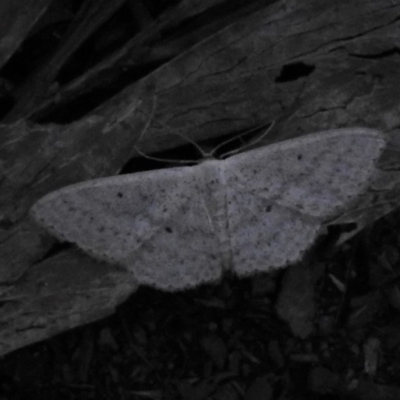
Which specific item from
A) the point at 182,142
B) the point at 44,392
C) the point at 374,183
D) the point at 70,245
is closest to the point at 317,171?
the point at 374,183

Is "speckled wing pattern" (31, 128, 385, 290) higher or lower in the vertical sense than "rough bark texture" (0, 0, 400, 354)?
lower

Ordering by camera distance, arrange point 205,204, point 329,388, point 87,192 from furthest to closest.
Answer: point 329,388
point 205,204
point 87,192

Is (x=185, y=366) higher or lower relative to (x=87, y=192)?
lower

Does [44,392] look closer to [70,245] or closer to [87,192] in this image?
[70,245]

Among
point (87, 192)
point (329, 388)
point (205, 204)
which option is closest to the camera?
point (87, 192)

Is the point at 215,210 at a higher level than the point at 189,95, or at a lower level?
lower

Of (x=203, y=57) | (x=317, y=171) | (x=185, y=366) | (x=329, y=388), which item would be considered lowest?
(x=329, y=388)

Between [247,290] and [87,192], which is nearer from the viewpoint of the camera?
[87,192]

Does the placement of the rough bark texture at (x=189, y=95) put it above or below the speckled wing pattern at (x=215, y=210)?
above
